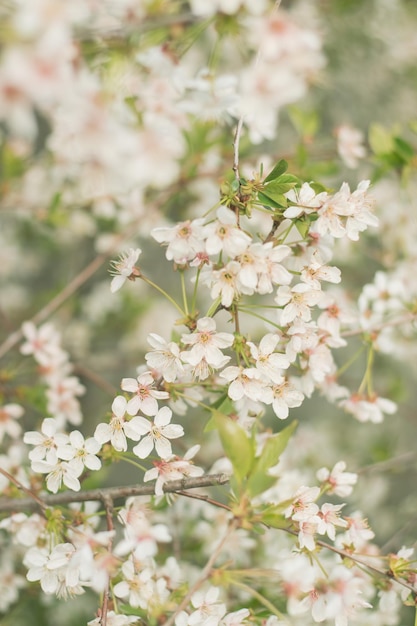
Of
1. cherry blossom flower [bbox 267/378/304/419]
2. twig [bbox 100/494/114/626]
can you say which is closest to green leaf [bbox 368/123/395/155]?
cherry blossom flower [bbox 267/378/304/419]

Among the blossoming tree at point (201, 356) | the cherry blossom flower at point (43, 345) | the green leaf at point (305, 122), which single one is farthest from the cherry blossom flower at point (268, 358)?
the green leaf at point (305, 122)

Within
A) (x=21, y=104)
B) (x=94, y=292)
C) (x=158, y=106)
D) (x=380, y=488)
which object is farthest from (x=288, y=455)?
(x=21, y=104)

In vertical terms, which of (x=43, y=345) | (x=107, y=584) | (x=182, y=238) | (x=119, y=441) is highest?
(x=182, y=238)

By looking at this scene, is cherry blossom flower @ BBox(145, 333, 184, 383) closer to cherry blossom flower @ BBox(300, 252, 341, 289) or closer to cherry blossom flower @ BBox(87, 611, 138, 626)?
cherry blossom flower @ BBox(300, 252, 341, 289)

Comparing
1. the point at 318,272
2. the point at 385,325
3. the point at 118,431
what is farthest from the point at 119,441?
the point at 385,325

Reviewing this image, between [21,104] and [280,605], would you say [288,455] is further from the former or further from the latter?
[21,104]

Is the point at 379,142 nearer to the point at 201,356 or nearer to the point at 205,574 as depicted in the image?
the point at 201,356

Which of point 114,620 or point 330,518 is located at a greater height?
point 330,518

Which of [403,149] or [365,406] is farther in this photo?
[403,149]
